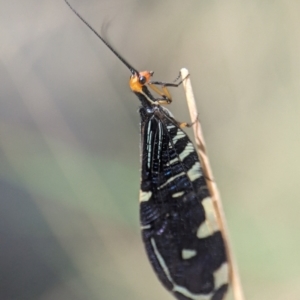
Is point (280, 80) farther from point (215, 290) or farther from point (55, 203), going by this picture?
point (55, 203)

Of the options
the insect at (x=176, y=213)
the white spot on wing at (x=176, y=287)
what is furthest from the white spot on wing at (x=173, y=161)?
the white spot on wing at (x=176, y=287)

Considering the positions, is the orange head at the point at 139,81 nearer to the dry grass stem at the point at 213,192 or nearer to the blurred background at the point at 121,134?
the dry grass stem at the point at 213,192

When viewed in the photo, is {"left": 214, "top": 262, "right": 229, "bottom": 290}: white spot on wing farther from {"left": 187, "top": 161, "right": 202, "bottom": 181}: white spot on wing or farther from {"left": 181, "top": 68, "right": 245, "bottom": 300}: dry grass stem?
{"left": 187, "top": 161, "right": 202, "bottom": 181}: white spot on wing

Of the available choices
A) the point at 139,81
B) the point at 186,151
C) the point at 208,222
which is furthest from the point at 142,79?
the point at 208,222

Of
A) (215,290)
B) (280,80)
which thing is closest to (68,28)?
(280,80)

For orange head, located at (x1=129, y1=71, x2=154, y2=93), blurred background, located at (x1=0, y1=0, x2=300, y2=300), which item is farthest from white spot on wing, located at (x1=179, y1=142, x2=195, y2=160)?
blurred background, located at (x1=0, y1=0, x2=300, y2=300)
